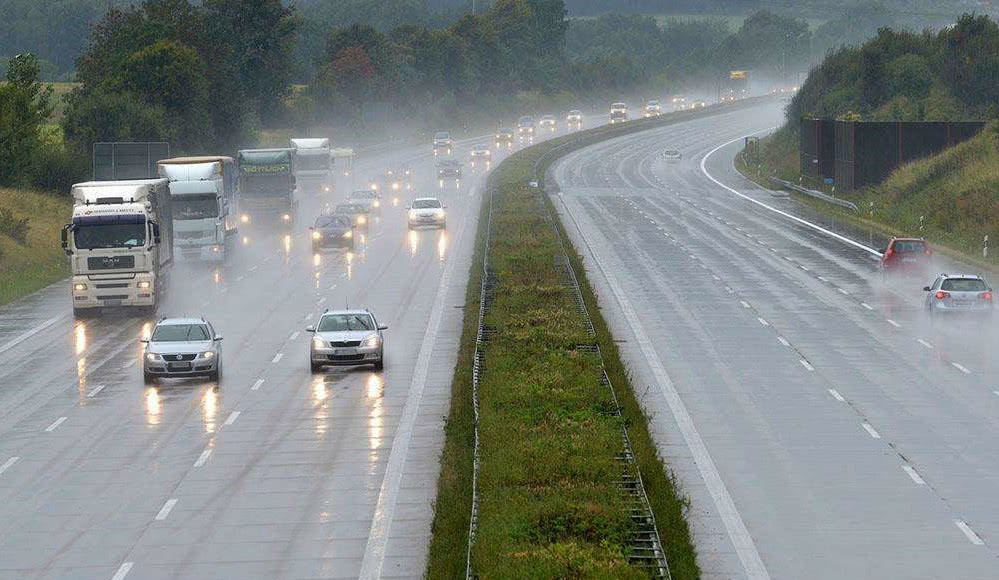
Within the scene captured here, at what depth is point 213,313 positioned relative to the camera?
50688mm

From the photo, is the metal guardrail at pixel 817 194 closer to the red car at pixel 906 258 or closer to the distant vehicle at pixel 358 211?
the distant vehicle at pixel 358 211

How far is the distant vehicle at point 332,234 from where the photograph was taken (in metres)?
72.7

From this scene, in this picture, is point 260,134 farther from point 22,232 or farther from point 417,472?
point 417,472

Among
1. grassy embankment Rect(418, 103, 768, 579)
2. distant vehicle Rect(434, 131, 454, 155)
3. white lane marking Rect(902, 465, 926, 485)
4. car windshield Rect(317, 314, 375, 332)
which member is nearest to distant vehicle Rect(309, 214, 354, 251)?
grassy embankment Rect(418, 103, 768, 579)

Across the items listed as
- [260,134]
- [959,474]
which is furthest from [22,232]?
[260,134]

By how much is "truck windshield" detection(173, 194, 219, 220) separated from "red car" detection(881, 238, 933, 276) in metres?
28.3

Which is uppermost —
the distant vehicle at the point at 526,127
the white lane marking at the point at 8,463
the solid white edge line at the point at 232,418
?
the distant vehicle at the point at 526,127

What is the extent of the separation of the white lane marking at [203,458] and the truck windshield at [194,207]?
3905cm

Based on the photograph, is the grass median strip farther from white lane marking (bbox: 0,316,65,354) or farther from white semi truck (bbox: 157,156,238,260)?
white semi truck (bbox: 157,156,238,260)

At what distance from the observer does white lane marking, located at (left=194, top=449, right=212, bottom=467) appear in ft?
89.7

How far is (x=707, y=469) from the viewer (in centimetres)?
2667

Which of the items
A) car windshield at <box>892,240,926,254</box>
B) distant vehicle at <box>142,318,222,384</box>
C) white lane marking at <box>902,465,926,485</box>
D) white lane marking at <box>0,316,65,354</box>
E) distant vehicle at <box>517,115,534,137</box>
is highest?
distant vehicle at <box>517,115,534,137</box>

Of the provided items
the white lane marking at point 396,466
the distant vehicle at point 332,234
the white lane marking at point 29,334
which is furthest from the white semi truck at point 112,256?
the distant vehicle at point 332,234

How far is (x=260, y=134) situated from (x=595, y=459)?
131339mm
